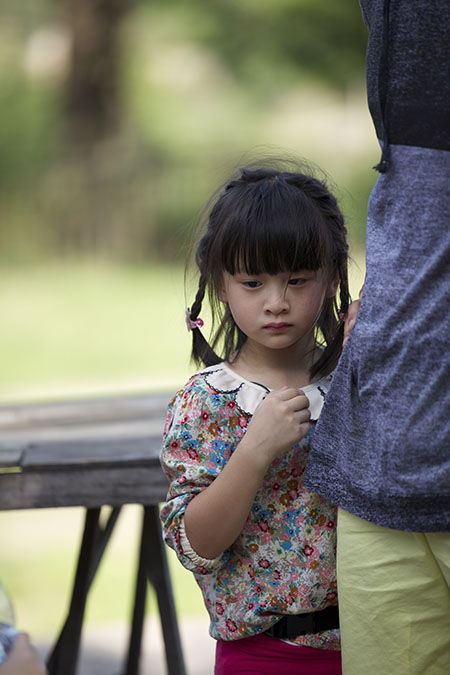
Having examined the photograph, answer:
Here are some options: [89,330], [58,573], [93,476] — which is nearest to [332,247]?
[93,476]

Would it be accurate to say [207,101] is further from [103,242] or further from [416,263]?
[416,263]

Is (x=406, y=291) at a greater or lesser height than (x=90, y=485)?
greater

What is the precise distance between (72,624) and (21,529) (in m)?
2.33

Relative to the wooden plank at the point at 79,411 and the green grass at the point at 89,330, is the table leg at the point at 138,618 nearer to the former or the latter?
the wooden plank at the point at 79,411

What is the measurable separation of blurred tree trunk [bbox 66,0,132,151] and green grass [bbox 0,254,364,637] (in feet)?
8.96

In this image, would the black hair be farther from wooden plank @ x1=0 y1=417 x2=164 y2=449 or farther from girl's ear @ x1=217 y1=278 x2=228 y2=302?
wooden plank @ x1=0 y1=417 x2=164 y2=449

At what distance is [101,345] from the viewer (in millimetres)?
9711

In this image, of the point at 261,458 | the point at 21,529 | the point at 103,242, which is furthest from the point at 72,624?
the point at 103,242

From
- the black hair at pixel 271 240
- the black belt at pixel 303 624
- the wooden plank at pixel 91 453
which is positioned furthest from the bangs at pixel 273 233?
the wooden plank at pixel 91 453

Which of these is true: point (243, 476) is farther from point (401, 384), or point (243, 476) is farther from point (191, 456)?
point (401, 384)

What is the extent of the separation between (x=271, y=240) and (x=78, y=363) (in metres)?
7.61

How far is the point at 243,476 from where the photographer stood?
4.85ft

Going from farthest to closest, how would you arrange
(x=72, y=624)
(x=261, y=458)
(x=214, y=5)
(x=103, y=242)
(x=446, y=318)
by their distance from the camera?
(x=214, y=5) → (x=103, y=242) → (x=72, y=624) → (x=261, y=458) → (x=446, y=318)

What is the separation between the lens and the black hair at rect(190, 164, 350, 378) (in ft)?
5.11
